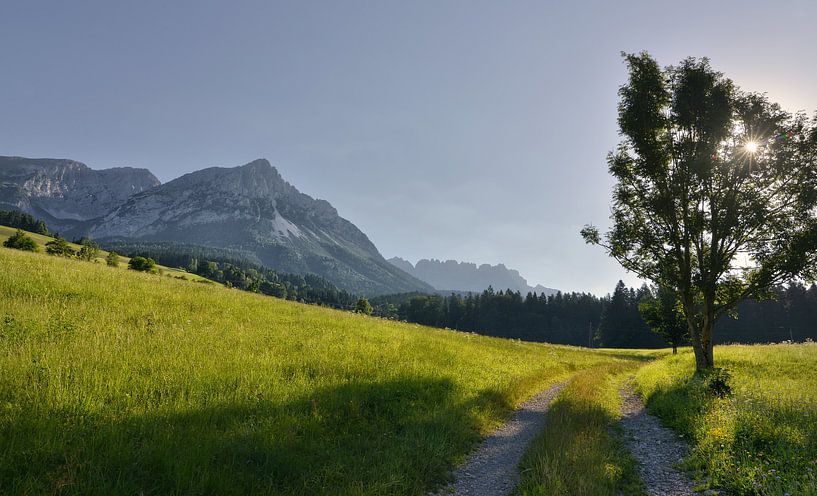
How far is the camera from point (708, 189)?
721 inches

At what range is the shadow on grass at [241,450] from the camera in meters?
4.91

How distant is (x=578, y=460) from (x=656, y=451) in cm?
392

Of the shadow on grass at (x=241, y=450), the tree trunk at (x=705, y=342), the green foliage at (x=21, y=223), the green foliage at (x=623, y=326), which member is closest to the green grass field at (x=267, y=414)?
the shadow on grass at (x=241, y=450)

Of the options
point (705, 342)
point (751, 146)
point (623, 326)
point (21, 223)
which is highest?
point (751, 146)

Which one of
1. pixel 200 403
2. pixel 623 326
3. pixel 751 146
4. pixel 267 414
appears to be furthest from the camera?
pixel 623 326

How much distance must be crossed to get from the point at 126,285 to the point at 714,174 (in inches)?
1129

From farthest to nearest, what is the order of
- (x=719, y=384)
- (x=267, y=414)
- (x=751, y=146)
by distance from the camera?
(x=751, y=146), (x=719, y=384), (x=267, y=414)

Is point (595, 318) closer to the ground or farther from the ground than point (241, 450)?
closer to the ground

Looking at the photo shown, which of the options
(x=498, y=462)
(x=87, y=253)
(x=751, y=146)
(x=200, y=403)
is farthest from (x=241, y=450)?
(x=87, y=253)

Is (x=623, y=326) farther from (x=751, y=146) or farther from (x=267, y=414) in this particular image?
(x=267, y=414)

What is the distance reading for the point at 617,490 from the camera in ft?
24.3

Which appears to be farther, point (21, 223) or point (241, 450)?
point (21, 223)

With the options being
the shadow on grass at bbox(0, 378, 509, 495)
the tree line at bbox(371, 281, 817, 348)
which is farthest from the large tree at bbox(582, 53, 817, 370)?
the tree line at bbox(371, 281, 817, 348)

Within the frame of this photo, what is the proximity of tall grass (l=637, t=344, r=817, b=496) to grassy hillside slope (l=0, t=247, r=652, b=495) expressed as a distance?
544cm
